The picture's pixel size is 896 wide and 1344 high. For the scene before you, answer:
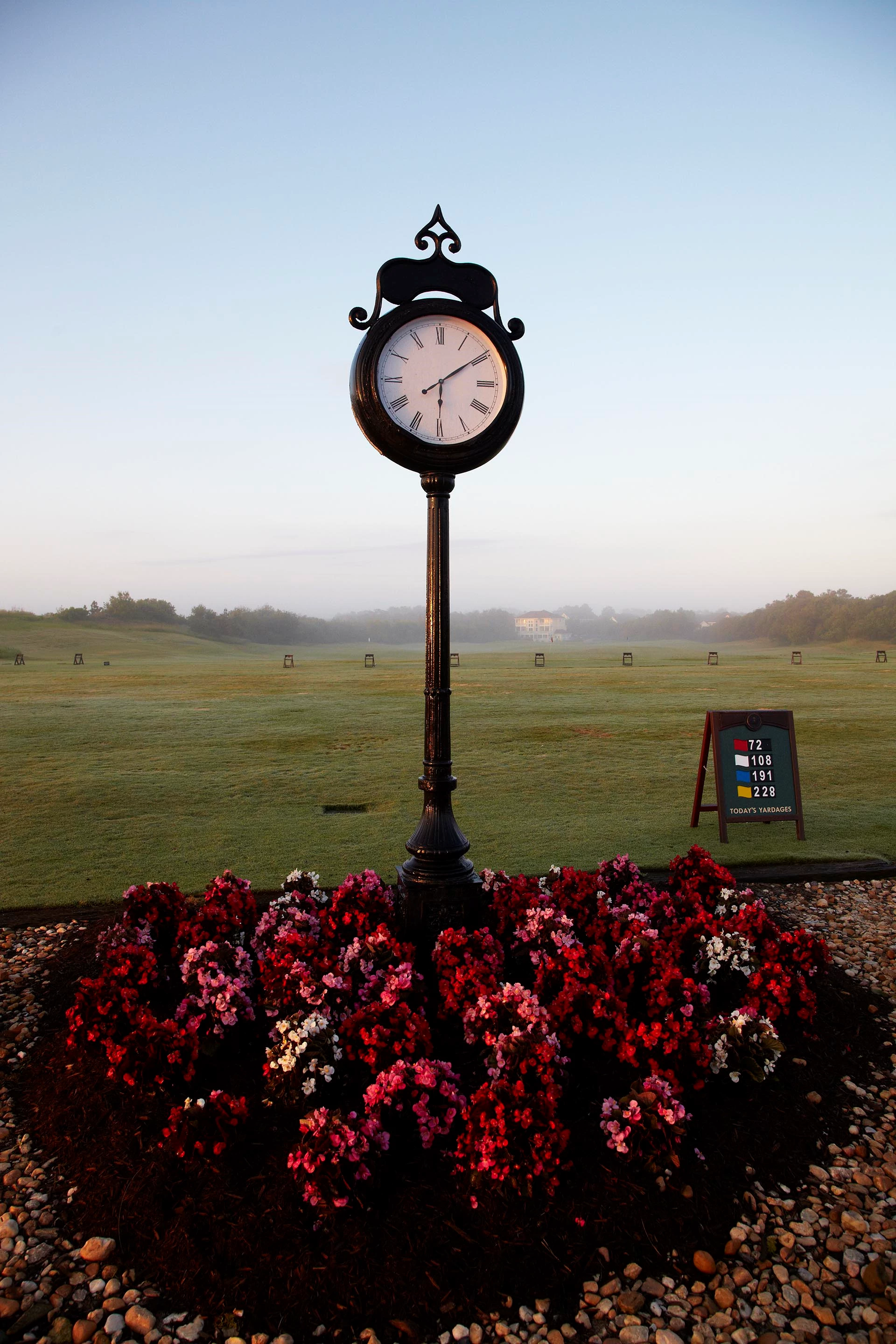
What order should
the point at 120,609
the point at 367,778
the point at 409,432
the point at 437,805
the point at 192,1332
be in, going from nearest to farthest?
the point at 192,1332 < the point at 409,432 < the point at 437,805 < the point at 367,778 < the point at 120,609

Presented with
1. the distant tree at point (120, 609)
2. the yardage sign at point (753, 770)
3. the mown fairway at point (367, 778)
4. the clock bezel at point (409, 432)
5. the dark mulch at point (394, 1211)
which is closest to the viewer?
the dark mulch at point (394, 1211)

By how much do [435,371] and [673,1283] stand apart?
13.3ft

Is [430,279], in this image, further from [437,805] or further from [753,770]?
[753,770]

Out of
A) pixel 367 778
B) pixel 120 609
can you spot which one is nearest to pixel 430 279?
pixel 367 778

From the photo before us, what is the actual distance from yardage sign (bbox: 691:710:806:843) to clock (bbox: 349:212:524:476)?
4.54 m

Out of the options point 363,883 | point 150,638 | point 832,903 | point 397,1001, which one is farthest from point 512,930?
point 150,638

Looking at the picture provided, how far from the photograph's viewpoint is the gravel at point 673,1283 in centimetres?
215

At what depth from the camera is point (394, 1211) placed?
2510 mm

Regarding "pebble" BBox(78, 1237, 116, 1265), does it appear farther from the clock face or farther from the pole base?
the clock face

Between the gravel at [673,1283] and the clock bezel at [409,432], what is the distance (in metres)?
3.54

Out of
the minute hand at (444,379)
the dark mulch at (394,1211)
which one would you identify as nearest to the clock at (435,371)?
the minute hand at (444,379)

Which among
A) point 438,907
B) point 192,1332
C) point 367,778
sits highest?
point 438,907

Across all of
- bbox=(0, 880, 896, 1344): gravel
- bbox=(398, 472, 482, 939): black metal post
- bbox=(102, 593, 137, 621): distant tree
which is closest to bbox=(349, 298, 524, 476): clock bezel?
bbox=(398, 472, 482, 939): black metal post

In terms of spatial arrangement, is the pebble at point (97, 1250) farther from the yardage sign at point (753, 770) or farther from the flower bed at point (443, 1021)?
the yardage sign at point (753, 770)
